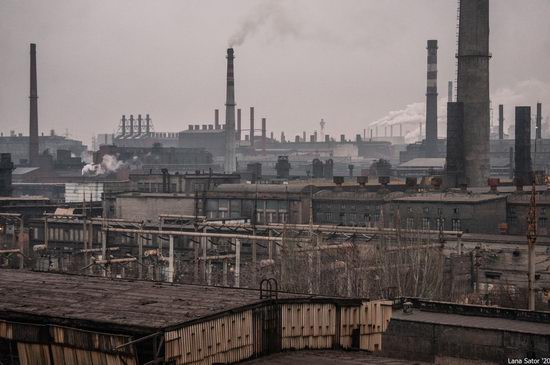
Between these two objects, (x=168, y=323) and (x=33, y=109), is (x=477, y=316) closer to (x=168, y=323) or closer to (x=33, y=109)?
(x=168, y=323)

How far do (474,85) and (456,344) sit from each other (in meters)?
37.3

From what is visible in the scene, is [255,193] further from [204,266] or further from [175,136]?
[175,136]

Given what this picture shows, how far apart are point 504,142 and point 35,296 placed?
320 ft

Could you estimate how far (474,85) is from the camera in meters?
57.2

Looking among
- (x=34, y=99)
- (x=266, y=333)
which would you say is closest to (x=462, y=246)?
(x=266, y=333)

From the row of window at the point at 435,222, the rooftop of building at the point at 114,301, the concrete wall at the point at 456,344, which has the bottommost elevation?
the concrete wall at the point at 456,344

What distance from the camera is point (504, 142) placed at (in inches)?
4341

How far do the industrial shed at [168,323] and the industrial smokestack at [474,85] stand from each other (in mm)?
40360

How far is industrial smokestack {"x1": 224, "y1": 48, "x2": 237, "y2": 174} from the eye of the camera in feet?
285

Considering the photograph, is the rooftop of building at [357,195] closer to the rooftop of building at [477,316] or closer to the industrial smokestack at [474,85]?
the industrial smokestack at [474,85]

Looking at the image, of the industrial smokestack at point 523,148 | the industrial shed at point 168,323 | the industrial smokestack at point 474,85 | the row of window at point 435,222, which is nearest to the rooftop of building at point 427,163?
the industrial smokestack at point 523,148

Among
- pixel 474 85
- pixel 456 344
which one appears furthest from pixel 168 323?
pixel 474 85

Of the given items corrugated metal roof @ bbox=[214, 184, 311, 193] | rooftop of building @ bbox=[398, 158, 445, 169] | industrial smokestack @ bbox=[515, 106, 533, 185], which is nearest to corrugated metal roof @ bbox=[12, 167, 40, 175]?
rooftop of building @ bbox=[398, 158, 445, 169]

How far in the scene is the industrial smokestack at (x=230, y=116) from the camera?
285 feet
